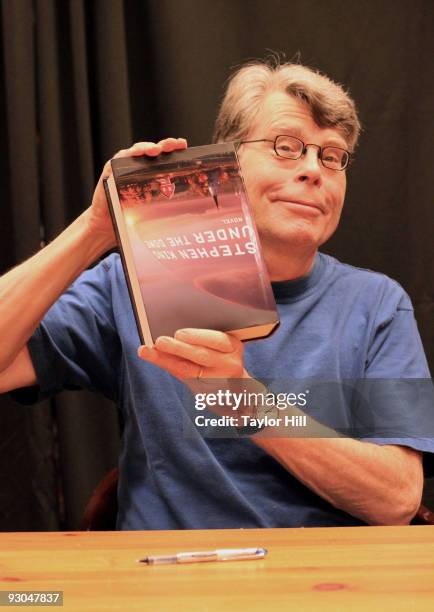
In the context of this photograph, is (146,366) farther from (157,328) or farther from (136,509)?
(157,328)

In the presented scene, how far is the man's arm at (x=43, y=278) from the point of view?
1171mm

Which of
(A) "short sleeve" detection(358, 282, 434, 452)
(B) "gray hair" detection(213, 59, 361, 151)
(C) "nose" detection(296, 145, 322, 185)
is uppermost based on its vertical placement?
(B) "gray hair" detection(213, 59, 361, 151)

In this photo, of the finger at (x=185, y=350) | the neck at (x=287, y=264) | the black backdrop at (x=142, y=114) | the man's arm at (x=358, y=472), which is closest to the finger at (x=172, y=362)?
the finger at (x=185, y=350)

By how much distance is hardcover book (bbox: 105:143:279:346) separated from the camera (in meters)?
0.86

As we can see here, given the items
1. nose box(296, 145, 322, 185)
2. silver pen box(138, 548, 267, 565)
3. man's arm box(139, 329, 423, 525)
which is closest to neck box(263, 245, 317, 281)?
nose box(296, 145, 322, 185)

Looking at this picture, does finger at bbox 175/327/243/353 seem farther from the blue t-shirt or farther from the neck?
the neck

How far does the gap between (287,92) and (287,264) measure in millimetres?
300

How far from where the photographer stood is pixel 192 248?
882 millimetres

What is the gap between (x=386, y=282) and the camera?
1378mm

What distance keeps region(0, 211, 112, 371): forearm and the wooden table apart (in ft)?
1.11

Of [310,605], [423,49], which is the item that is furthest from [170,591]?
[423,49]

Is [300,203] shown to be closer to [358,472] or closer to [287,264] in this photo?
[287,264]

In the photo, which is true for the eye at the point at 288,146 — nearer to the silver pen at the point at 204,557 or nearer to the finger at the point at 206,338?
the finger at the point at 206,338

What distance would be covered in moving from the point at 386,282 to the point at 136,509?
22.5 inches
